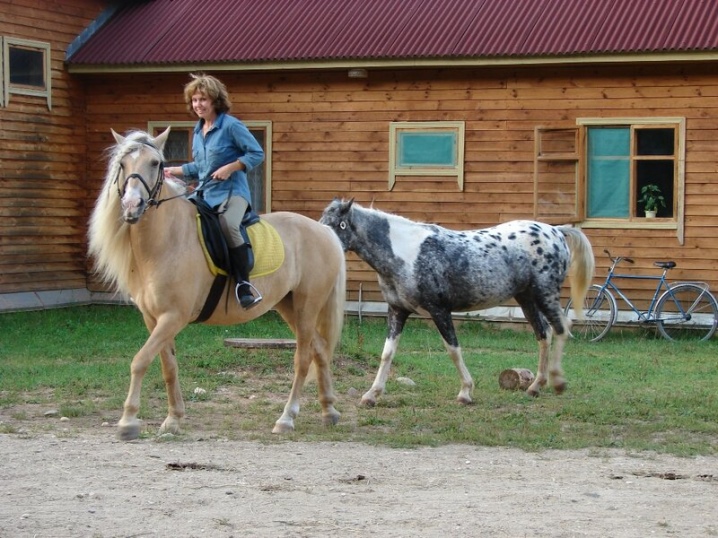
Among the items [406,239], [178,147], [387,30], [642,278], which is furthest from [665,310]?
[178,147]

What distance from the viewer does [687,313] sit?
16234 millimetres

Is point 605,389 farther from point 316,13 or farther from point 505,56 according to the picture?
point 316,13

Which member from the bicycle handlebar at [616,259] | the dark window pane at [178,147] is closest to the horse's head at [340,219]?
the bicycle handlebar at [616,259]

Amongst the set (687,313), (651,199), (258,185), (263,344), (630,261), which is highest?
(258,185)

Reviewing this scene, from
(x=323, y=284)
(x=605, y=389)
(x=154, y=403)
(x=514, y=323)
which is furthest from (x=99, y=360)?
(x=514, y=323)

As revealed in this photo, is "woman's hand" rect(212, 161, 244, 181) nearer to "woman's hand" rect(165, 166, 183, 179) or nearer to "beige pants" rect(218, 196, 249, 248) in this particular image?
"beige pants" rect(218, 196, 249, 248)

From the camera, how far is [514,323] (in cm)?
1762

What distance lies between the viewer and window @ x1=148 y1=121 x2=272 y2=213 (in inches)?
755

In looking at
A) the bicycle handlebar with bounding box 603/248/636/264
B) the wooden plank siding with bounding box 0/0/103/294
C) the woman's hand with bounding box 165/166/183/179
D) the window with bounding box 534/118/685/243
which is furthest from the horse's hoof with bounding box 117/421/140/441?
the wooden plank siding with bounding box 0/0/103/294

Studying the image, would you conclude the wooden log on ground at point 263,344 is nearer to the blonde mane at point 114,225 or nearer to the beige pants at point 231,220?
the beige pants at point 231,220

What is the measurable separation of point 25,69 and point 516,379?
36.2 feet

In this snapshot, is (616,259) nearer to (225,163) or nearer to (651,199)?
(651,199)

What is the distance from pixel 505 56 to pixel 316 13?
383 cm

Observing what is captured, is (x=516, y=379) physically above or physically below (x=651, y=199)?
below
